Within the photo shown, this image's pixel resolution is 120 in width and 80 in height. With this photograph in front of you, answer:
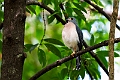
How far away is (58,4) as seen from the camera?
3219mm

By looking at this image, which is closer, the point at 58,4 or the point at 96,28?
the point at 58,4

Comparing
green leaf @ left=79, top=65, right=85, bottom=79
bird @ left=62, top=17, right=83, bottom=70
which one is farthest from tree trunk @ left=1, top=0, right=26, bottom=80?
bird @ left=62, top=17, right=83, bottom=70

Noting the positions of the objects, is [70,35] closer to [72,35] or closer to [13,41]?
[72,35]

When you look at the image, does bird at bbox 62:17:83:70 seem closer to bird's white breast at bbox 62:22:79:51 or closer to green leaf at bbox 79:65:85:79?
bird's white breast at bbox 62:22:79:51

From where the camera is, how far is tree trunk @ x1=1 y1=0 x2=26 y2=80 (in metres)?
2.43

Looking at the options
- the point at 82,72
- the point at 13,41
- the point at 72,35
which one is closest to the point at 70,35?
the point at 72,35

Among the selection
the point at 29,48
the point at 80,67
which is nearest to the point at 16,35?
the point at 29,48

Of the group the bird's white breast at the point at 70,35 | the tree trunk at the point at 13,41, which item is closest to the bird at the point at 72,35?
the bird's white breast at the point at 70,35

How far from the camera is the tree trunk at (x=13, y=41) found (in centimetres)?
243

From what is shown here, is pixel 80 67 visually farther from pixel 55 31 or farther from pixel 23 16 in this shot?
pixel 55 31

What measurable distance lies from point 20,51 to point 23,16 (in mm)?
236

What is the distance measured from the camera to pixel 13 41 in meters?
2.48

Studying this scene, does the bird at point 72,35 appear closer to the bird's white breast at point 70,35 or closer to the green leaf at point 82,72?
the bird's white breast at point 70,35

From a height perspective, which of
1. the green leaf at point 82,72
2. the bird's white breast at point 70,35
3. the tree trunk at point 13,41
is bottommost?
the green leaf at point 82,72
